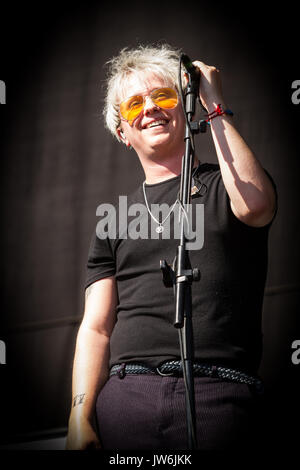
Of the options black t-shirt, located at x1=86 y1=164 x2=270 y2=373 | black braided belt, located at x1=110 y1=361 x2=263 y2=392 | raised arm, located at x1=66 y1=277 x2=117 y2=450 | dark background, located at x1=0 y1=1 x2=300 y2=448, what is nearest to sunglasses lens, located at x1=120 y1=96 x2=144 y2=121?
black t-shirt, located at x1=86 y1=164 x2=270 y2=373

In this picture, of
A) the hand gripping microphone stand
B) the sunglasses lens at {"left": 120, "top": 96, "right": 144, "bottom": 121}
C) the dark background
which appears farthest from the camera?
the dark background

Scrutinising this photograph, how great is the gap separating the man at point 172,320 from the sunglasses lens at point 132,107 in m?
0.15

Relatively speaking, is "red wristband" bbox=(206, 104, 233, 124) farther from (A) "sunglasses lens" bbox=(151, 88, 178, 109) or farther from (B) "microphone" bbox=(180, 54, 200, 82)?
(A) "sunglasses lens" bbox=(151, 88, 178, 109)

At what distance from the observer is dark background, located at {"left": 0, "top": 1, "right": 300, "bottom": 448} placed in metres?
2.66

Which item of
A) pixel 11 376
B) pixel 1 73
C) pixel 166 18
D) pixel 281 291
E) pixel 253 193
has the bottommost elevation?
pixel 11 376

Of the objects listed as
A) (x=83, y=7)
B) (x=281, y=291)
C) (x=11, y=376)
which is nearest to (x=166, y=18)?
(x=83, y=7)

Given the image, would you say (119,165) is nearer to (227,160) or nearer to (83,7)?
(83,7)

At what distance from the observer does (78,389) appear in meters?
1.52

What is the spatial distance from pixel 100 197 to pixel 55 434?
133 cm

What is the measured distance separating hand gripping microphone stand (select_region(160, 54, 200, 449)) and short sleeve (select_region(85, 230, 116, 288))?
0.51 meters

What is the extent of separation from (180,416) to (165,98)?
3.41ft

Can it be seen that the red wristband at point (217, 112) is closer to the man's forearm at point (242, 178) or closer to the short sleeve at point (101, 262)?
the man's forearm at point (242, 178)

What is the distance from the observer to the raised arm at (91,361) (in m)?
1.41

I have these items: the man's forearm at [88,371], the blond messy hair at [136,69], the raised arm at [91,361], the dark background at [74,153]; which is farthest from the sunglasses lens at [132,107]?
the dark background at [74,153]
